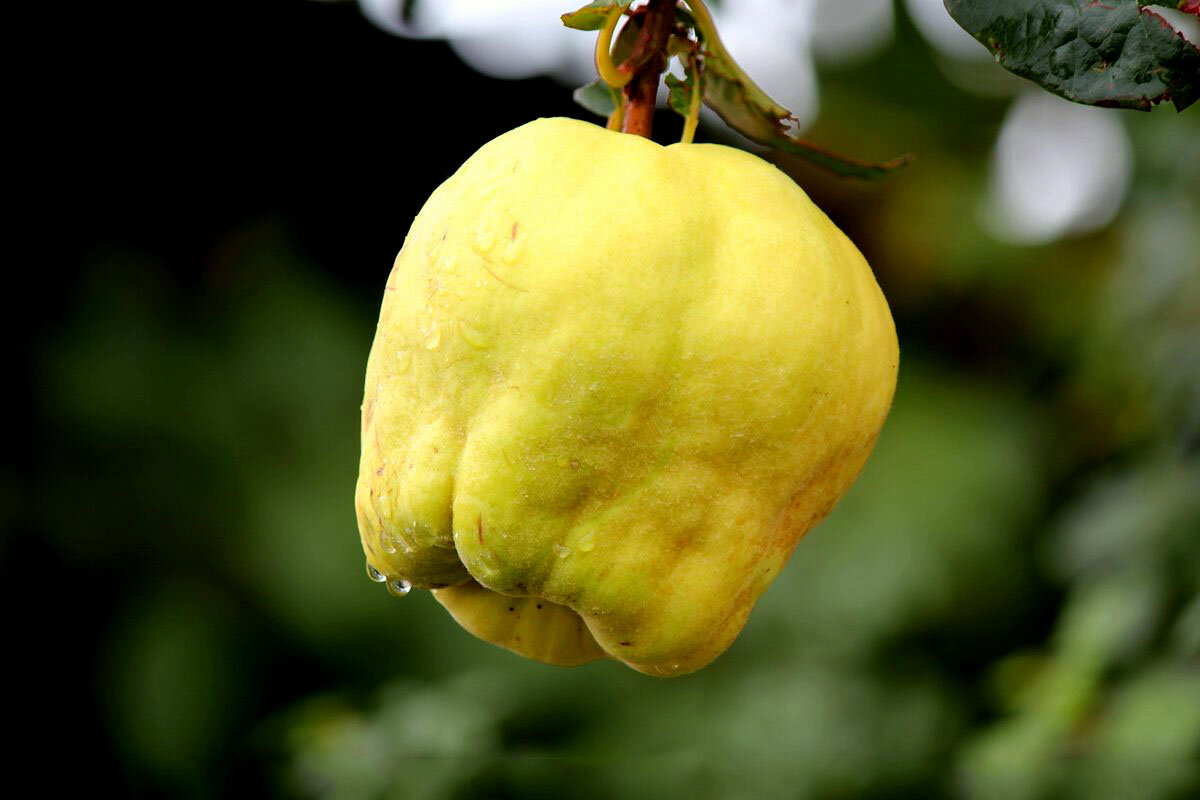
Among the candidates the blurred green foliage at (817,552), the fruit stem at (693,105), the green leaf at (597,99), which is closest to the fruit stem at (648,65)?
the fruit stem at (693,105)

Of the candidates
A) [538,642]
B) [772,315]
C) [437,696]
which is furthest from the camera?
[437,696]

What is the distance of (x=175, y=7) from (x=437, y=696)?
7.02 ft

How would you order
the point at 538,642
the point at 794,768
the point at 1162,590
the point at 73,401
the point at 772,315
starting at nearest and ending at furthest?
1. the point at 772,315
2. the point at 538,642
3. the point at 1162,590
4. the point at 794,768
5. the point at 73,401

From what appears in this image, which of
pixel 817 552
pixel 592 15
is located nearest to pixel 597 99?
pixel 592 15

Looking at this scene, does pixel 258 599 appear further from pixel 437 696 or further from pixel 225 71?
pixel 225 71

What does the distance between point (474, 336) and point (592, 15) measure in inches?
8.6

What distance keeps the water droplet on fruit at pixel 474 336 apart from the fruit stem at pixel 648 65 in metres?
0.21

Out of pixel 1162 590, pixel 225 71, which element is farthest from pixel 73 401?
pixel 1162 590

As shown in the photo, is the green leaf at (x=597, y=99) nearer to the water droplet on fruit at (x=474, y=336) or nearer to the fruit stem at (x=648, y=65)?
the fruit stem at (x=648, y=65)

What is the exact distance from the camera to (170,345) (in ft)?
10.9

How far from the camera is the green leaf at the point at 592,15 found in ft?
2.48

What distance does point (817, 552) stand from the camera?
286 centimetres

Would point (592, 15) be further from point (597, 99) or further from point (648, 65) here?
point (597, 99)

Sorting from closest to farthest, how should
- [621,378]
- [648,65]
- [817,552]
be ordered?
[621,378] → [648,65] → [817,552]
